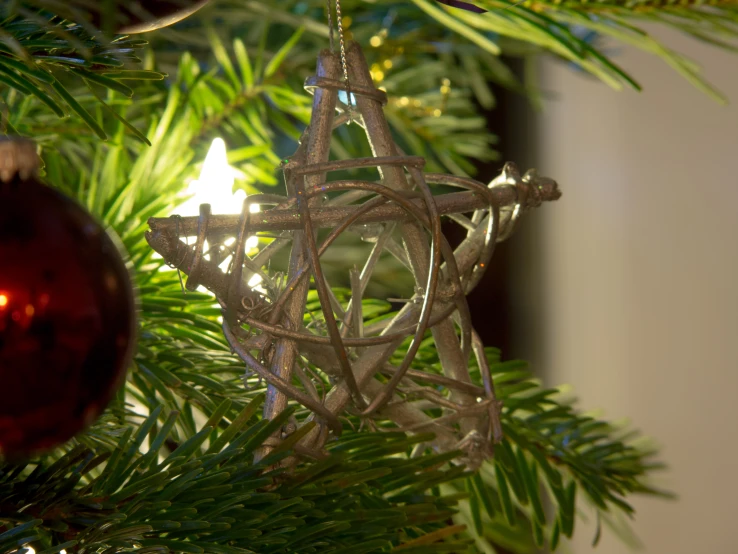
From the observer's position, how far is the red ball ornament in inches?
4.3

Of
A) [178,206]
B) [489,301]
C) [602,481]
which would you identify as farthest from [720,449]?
[178,206]

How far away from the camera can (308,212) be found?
175mm

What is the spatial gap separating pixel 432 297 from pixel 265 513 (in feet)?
0.19

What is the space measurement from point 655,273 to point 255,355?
57 centimetres

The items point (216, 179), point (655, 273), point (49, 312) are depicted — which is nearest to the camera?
point (49, 312)

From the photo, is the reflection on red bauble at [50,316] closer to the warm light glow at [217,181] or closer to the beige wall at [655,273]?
the warm light glow at [217,181]

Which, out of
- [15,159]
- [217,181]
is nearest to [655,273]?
[217,181]

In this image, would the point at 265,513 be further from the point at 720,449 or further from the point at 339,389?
the point at 720,449

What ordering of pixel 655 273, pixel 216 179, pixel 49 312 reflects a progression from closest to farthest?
pixel 49 312
pixel 216 179
pixel 655 273

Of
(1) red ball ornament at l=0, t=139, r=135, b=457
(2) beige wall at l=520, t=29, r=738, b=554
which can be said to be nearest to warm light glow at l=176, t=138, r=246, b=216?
(1) red ball ornament at l=0, t=139, r=135, b=457

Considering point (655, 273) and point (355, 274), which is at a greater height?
point (355, 274)

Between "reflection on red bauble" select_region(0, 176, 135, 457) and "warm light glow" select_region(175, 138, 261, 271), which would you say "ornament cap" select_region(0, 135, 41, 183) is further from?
"warm light glow" select_region(175, 138, 261, 271)

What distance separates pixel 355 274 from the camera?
0.20m

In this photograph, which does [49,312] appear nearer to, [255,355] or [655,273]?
[255,355]
